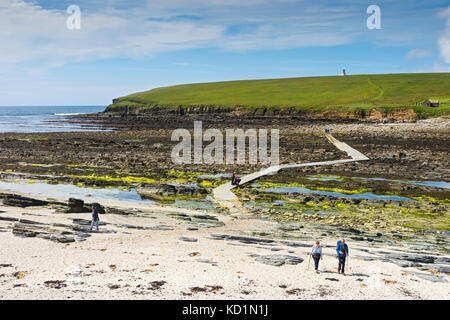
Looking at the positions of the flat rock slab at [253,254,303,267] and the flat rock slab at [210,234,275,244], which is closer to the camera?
the flat rock slab at [253,254,303,267]

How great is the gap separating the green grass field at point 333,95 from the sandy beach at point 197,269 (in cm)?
9703

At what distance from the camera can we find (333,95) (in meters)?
154

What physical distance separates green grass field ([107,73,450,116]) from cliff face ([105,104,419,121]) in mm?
2140

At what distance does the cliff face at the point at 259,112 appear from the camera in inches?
4405

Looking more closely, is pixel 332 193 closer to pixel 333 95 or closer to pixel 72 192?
pixel 72 192

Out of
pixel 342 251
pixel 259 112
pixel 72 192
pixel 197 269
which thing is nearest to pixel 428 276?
pixel 342 251

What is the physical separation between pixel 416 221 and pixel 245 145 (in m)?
47.3

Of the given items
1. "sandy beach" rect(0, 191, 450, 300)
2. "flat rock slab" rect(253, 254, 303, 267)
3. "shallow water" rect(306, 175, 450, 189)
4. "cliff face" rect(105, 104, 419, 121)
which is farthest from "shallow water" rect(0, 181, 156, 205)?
"cliff face" rect(105, 104, 419, 121)

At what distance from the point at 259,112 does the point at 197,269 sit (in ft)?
407

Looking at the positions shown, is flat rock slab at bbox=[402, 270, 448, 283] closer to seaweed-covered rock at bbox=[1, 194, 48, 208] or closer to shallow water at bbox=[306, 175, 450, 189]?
shallow water at bbox=[306, 175, 450, 189]

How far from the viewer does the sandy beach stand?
16828mm

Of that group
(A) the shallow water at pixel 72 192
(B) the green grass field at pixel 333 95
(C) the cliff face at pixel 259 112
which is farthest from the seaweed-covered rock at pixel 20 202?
(B) the green grass field at pixel 333 95

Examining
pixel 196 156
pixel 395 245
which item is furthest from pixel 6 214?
pixel 196 156

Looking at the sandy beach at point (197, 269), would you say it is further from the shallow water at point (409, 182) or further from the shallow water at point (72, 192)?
the shallow water at point (409, 182)
